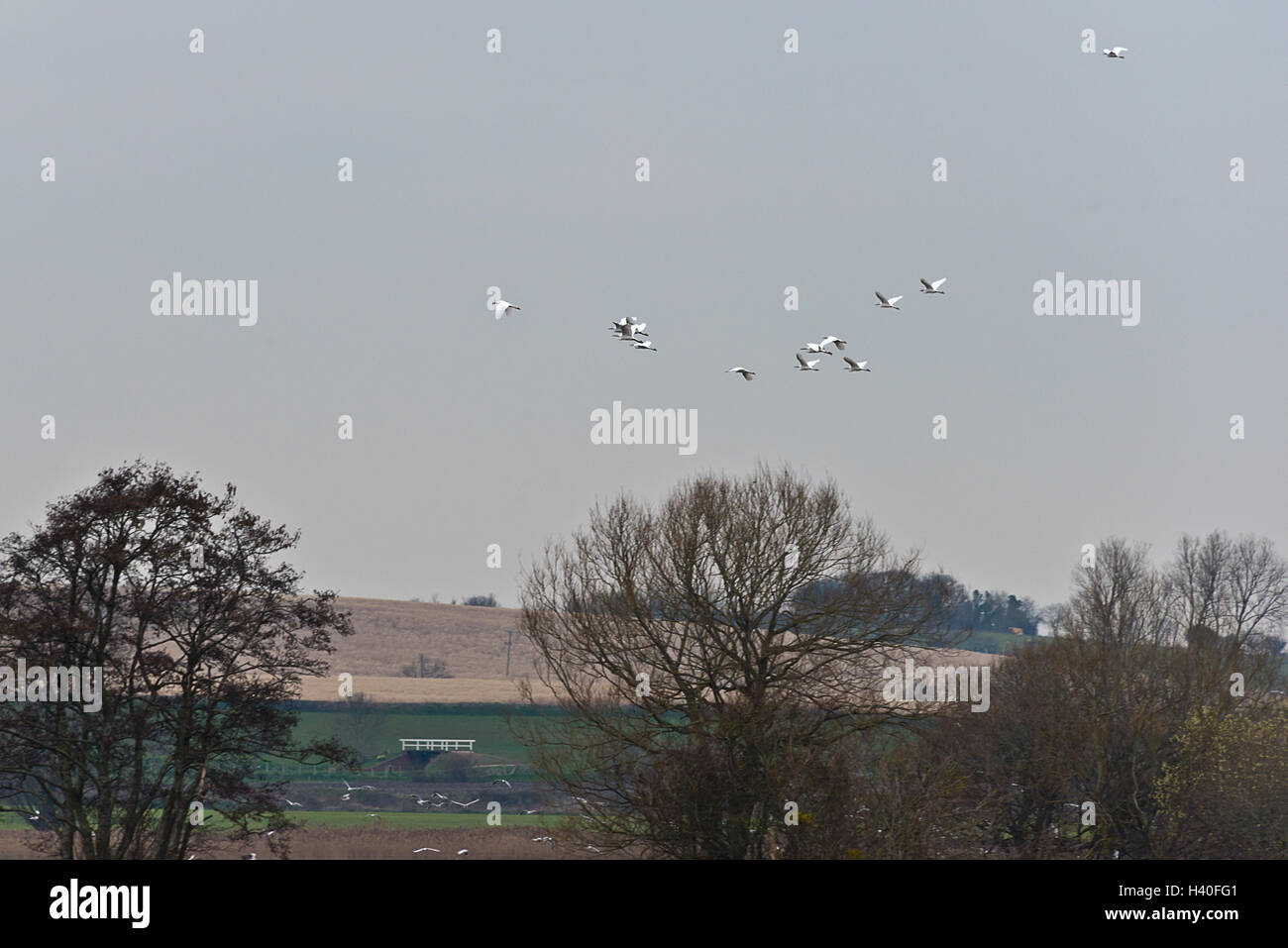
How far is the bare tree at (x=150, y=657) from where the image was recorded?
120 feet

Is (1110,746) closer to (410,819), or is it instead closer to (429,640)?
(410,819)

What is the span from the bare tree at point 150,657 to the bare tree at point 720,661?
24.1ft

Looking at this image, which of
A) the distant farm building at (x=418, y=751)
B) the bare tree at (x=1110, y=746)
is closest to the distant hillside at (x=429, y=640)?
the distant farm building at (x=418, y=751)

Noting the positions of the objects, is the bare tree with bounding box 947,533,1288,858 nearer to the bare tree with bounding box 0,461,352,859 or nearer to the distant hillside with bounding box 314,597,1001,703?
the bare tree with bounding box 0,461,352,859

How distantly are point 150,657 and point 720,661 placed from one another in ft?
51.3

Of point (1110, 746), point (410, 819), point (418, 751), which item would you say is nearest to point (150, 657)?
point (1110, 746)

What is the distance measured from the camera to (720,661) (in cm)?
4100

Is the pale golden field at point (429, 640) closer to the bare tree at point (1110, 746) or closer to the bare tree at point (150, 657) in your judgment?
the bare tree at point (1110, 746)

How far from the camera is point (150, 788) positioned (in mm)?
37406

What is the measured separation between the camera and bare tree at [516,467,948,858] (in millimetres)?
38688

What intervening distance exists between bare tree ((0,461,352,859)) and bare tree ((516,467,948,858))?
24.1ft

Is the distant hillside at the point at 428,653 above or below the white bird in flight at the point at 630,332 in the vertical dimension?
below
